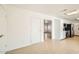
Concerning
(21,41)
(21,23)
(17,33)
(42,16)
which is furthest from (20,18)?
(42,16)

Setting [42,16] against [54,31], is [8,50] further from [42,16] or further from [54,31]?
[54,31]

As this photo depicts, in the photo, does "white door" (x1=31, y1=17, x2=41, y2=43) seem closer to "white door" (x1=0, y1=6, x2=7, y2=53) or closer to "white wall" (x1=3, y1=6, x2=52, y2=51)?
"white wall" (x1=3, y1=6, x2=52, y2=51)

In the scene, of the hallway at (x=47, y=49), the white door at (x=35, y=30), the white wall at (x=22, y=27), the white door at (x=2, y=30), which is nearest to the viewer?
the white door at (x=2, y=30)

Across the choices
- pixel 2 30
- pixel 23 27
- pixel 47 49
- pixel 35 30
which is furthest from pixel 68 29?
pixel 2 30

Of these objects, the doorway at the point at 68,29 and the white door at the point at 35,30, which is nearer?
the white door at the point at 35,30

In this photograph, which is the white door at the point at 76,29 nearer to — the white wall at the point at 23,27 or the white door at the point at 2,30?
the white wall at the point at 23,27

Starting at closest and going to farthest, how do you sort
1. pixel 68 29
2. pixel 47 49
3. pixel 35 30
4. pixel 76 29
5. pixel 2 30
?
pixel 2 30
pixel 47 49
pixel 35 30
pixel 68 29
pixel 76 29

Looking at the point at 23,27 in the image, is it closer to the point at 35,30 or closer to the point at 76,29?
the point at 35,30

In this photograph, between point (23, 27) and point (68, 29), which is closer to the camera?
point (23, 27)

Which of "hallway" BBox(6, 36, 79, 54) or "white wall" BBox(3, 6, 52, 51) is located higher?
"white wall" BBox(3, 6, 52, 51)

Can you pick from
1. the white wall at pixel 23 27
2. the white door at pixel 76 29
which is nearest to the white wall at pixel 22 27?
the white wall at pixel 23 27

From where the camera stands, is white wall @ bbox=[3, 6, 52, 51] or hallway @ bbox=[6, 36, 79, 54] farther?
white wall @ bbox=[3, 6, 52, 51]

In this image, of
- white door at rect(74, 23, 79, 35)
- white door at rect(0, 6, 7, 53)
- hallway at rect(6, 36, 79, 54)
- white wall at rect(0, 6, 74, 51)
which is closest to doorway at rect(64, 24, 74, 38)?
white door at rect(74, 23, 79, 35)

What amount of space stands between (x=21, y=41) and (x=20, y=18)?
111 centimetres
